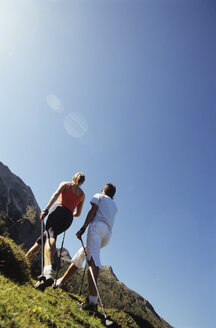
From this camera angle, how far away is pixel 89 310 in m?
4.38

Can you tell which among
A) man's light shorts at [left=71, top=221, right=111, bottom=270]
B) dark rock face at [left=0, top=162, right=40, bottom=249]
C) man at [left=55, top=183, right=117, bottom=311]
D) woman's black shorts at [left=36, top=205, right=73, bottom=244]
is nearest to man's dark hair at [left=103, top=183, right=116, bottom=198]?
man at [left=55, top=183, right=117, bottom=311]

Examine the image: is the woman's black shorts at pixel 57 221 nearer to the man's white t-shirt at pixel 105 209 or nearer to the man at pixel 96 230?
the man at pixel 96 230

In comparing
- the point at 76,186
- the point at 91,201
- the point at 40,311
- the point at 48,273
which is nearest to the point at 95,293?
the point at 48,273

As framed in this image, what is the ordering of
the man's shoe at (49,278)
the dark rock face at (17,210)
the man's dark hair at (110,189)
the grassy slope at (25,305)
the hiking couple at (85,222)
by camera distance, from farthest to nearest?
the dark rock face at (17,210) → the man's dark hair at (110,189) → the hiking couple at (85,222) → the man's shoe at (49,278) → the grassy slope at (25,305)

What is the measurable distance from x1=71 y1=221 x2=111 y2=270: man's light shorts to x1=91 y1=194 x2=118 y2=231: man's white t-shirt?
148mm

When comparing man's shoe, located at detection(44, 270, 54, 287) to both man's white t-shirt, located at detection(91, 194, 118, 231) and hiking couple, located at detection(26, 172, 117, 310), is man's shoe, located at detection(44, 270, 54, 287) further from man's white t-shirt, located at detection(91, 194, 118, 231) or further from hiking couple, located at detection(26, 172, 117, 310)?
man's white t-shirt, located at detection(91, 194, 118, 231)

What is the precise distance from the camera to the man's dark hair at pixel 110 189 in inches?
230

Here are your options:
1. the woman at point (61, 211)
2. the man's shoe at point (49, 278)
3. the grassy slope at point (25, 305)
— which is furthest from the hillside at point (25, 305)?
the woman at point (61, 211)

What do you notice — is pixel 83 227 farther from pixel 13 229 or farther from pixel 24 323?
pixel 13 229

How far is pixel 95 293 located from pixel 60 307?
825 millimetres

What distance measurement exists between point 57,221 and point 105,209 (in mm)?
1357

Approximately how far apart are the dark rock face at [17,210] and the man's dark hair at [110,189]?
36.3 meters

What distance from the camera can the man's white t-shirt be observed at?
5.18 m

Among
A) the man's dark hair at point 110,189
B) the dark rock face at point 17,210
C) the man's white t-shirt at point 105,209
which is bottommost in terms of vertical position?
the dark rock face at point 17,210
